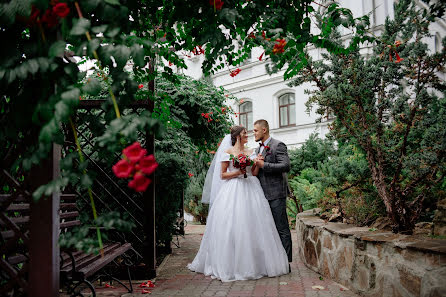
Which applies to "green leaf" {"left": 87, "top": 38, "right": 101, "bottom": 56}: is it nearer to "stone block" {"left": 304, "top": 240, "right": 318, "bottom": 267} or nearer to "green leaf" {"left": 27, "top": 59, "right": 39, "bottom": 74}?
"green leaf" {"left": 27, "top": 59, "right": 39, "bottom": 74}

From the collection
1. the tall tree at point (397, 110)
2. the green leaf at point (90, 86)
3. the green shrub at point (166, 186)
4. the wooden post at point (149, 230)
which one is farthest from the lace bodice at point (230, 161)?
the green leaf at point (90, 86)

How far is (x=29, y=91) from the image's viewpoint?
79.4 inches

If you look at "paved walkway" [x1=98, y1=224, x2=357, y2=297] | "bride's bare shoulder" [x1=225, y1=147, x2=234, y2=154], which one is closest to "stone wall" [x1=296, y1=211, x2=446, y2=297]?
"paved walkway" [x1=98, y1=224, x2=357, y2=297]

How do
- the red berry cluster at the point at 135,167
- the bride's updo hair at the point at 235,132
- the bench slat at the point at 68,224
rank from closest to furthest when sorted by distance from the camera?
the red berry cluster at the point at 135,167 < the bench slat at the point at 68,224 < the bride's updo hair at the point at 235,132

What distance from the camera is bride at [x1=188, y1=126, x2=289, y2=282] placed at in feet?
16.4

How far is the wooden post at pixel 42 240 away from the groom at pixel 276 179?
3.66 meters

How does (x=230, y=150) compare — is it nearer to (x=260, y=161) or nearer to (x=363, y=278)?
(x=260, y=161)

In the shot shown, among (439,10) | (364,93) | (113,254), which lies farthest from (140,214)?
(439,10)

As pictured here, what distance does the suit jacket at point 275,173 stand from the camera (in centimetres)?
553

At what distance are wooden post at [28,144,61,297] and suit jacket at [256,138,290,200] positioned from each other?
12.1ft

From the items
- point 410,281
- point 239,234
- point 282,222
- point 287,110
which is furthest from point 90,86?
point 287,110

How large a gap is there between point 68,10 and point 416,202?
4.11m

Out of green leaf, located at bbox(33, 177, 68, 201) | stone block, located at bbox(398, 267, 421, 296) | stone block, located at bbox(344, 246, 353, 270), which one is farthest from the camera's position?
stone block, located at bbox(344, 246, 353, 270)

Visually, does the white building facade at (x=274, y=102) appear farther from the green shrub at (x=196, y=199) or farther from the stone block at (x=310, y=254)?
the stone block at (x=310, y=254)
